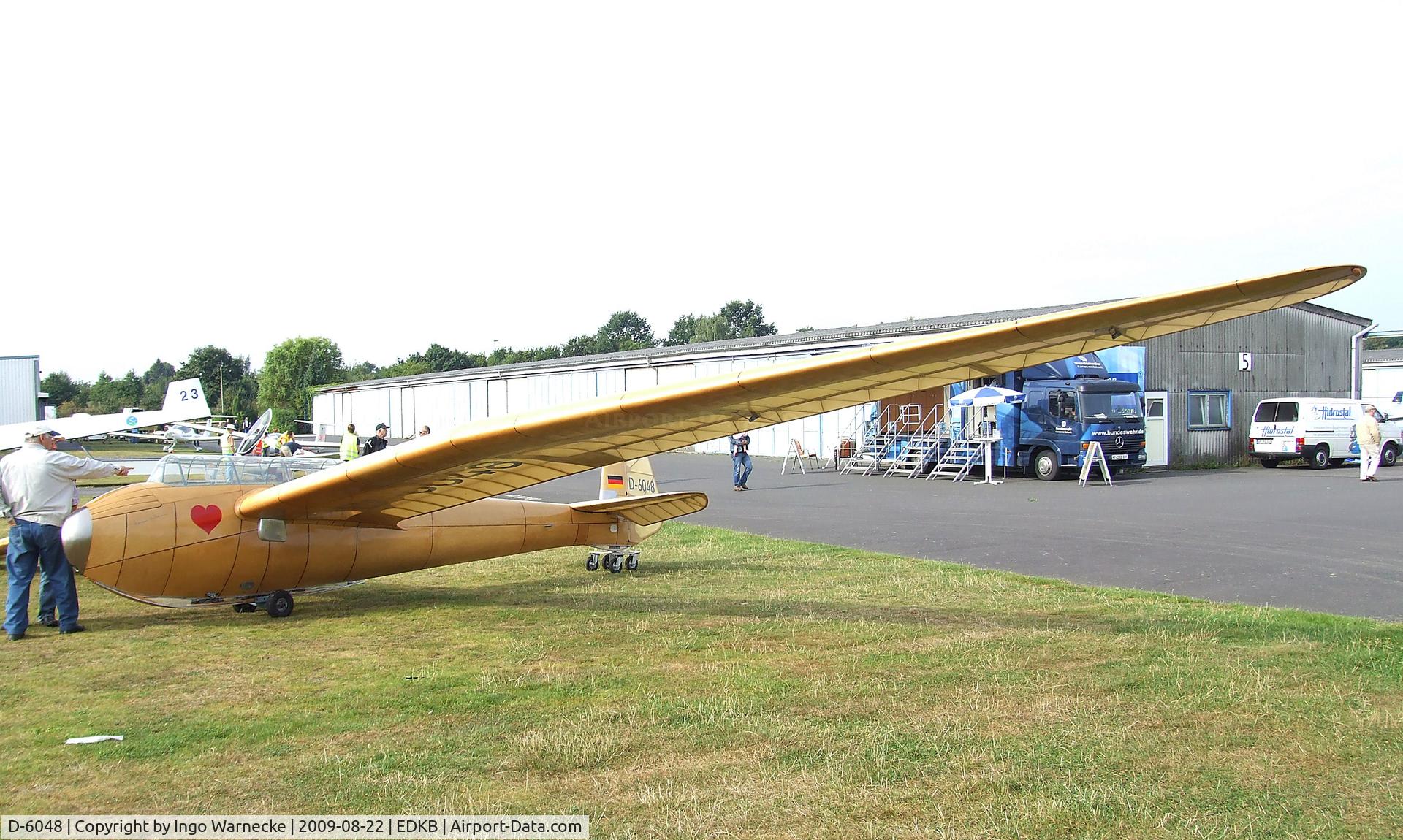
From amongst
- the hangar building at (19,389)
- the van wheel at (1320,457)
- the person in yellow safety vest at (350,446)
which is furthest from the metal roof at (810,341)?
the hangar building at (19,389)

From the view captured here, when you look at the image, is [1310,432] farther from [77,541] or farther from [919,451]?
[77,541]

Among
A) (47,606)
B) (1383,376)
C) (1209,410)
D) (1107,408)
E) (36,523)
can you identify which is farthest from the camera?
(1383,376)

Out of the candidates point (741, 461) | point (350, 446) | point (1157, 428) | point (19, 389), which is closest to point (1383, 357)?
point (1157, 428)

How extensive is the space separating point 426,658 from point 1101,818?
16.7 feet

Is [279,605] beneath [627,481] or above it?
beneath

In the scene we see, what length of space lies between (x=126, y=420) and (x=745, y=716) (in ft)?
110

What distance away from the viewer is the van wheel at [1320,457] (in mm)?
32125

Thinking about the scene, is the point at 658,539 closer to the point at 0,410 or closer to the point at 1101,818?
the point at 1101,818

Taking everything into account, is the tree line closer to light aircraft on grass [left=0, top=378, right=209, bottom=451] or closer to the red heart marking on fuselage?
light aircraft on grass [left=0, top=378, right=209, bottom=451]

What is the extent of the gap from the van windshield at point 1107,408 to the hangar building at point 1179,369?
4727mm

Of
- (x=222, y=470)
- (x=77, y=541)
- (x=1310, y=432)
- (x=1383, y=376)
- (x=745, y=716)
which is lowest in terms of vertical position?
(x=745, y=716)

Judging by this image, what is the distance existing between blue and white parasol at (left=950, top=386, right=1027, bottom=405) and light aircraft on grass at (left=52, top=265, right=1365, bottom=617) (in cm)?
1763

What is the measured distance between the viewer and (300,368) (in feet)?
320

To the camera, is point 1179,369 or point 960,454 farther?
point 1179,369
